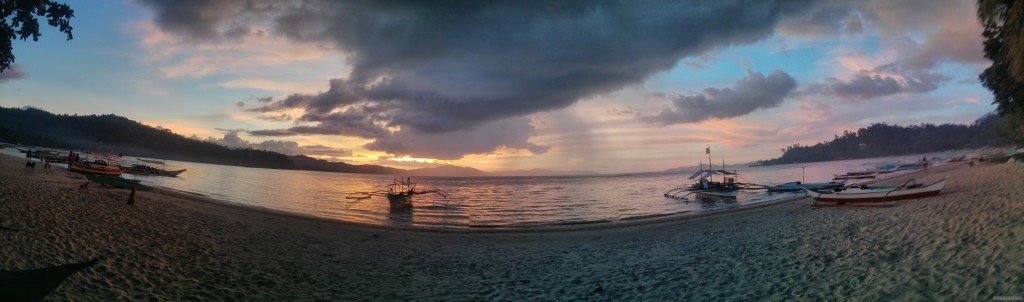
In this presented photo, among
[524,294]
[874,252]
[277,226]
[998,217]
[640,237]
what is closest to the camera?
[524,294]

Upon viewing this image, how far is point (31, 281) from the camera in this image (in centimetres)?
641

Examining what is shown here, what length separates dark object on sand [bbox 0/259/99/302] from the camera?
6234mm

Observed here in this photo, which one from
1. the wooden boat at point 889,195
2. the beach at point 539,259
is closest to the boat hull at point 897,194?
the wooden boat at point 889,195

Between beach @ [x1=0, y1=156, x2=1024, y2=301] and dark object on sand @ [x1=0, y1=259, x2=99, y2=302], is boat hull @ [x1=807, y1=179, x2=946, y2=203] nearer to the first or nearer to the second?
beach @ [x1=0, y1=156, x2=1024, y2=301]

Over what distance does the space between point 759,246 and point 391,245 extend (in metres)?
13.6

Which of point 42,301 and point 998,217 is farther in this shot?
point 998,217

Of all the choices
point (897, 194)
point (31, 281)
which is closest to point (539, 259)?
point (31, 281)

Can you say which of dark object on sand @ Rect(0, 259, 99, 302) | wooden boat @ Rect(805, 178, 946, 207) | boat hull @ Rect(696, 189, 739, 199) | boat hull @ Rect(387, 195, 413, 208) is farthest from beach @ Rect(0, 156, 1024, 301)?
boat hull @ Rect(696, 189, 739, 199)

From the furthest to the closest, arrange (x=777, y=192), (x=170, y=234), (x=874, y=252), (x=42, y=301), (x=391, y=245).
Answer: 1. (x=777, y=192)
2. (x=391, y=245)
3. (x=170, y=234)
4. (x=874, y=252)
5. (x=42, y=301)

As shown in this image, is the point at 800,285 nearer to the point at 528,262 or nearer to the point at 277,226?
the point at 528,262

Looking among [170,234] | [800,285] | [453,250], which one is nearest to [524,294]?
[800,285]

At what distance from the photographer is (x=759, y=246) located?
13000 millimetres

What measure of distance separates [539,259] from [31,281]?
11.4 meters

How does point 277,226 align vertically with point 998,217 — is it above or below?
below
